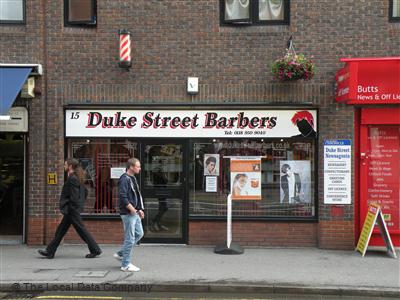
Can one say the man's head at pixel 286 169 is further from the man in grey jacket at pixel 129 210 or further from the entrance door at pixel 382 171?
the man in grey jacket at pixel 129 210

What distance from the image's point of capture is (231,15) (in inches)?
391

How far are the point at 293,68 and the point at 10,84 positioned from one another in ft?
17.3

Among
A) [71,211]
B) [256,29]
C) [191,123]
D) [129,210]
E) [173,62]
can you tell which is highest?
[256,29]

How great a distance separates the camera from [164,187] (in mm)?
9977

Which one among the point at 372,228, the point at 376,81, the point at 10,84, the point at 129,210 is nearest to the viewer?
the point at 129,210

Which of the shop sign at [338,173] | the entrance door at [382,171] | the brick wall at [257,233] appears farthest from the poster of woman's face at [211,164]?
the entrance door at [382,171]

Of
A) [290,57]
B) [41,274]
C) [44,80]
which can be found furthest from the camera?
[44,80]

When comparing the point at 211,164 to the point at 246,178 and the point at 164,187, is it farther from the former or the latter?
the point at 164,187

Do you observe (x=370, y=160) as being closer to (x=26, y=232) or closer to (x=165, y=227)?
(x=165, y=227)

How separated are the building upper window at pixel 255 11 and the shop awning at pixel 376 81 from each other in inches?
65.8

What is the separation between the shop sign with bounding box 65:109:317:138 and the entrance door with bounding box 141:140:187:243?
1.07ft

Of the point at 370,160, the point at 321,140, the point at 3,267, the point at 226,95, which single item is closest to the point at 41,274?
the point at 3,267

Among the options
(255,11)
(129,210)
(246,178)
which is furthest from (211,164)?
(255,11)

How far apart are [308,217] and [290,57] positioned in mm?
3119
